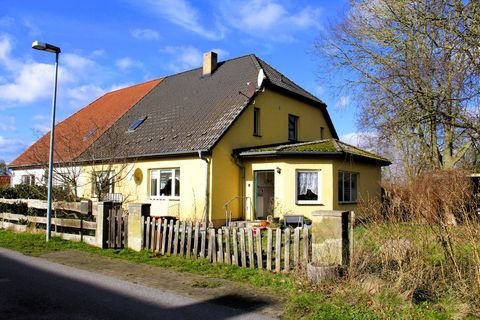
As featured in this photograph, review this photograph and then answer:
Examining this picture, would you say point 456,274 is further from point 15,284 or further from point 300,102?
point 300,102

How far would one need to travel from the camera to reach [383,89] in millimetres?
13984

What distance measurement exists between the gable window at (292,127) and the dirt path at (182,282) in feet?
45.7

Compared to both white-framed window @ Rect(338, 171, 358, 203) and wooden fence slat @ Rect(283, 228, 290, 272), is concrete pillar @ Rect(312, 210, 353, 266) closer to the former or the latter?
wooden fence slat @ Rect(283, 228, 290, 272)

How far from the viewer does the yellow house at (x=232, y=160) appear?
60.8ft

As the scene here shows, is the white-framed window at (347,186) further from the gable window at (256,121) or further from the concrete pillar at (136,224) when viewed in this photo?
the concrete pillar at (136,224)

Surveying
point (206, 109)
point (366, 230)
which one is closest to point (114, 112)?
point (206, 109)

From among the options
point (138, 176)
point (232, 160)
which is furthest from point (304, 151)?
point (138, 176)

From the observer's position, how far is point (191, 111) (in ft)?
71.7

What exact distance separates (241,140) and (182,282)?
1174 cm

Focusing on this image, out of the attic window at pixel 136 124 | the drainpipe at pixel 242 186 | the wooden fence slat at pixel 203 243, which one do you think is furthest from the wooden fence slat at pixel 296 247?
the attic window at pixel 136 124

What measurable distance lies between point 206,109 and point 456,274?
15.5 metres

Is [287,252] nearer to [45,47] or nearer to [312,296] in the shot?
[312,296]

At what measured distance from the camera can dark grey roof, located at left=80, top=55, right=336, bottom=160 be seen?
19.3 m

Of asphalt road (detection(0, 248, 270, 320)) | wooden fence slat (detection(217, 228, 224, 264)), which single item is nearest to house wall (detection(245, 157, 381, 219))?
wooden fence slat (detection(217, 228, 224, 264))
